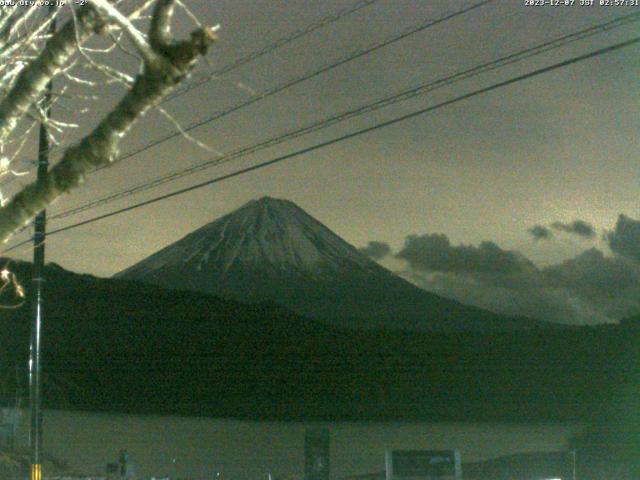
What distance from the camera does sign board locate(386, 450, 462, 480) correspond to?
44.7ft

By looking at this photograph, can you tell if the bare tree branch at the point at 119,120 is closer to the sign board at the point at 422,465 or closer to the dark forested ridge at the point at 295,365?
the sign board at the point at 422,465

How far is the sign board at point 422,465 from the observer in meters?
13.6

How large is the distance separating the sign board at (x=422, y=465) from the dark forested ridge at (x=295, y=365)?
Result: 26706 mm

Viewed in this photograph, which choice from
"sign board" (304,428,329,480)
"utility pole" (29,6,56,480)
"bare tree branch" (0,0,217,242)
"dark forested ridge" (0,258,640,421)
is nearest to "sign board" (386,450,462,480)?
"sign board" (304,428,329,480)

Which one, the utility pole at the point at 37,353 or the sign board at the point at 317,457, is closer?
the utility pole at the point at 37,353

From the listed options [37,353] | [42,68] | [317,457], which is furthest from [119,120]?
[317,457]

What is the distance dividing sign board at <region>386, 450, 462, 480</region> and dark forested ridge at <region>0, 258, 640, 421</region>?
2671 cm

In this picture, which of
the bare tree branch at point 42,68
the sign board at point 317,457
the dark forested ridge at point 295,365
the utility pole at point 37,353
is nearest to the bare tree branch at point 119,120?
the bare tree branch at point 42,68

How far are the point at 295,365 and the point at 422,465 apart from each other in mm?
47867

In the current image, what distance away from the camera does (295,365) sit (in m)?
61.2

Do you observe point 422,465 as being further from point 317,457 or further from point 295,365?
point 295,365

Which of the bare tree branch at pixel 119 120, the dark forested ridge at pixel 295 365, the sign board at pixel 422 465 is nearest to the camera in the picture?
the bare tree branch at pixel 119 120

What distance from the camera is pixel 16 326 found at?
177ft

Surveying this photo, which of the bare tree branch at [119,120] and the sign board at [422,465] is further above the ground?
the bare tree branch at [119,120]
